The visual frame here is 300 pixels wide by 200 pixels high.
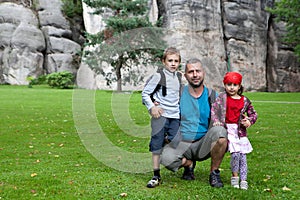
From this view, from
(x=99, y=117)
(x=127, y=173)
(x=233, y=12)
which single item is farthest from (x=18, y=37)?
(x=127, y=173)

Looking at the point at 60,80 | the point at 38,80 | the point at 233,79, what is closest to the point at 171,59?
the point at 233,79

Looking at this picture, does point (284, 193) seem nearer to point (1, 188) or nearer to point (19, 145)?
point (1, 188)

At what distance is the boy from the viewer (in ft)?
17.0

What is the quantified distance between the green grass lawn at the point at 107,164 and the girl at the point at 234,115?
468 millimetres

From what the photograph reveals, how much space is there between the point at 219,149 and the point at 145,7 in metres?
24.9

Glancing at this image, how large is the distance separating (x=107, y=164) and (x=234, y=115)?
2560 mm

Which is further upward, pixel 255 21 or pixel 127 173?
pixel 255 21

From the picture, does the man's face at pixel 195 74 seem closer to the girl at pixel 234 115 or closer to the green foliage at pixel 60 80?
the girl at pixel 234 115

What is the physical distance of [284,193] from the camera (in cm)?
498

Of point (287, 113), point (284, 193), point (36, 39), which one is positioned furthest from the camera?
point (36, 39)

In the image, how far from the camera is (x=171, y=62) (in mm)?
5262

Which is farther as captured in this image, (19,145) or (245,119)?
(19,145)

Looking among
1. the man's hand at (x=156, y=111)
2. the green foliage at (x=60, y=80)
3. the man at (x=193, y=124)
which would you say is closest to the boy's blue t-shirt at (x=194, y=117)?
the man at (x=193, y=124)

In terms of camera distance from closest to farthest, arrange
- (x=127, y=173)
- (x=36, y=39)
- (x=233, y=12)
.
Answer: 1. (x=127, y=173)
2. (x=233, y=12)
3. (x=36, y=39)
